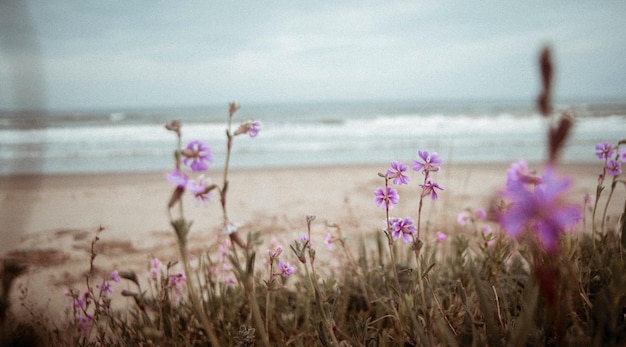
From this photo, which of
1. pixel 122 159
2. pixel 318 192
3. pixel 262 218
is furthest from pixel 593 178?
pixel 122 159

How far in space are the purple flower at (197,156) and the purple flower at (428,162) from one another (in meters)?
0.72

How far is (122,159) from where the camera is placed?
1143 centimetres

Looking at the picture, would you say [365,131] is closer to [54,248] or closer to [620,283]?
[54,248]

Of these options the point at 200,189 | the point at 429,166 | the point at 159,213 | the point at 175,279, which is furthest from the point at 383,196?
the point at 159,213

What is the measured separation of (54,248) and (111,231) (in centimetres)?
65

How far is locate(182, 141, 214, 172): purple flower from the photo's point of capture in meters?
0.97

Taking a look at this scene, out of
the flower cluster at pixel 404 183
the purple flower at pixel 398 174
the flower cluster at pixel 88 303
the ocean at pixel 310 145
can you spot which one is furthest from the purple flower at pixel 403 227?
the ocean at pixel 310 145

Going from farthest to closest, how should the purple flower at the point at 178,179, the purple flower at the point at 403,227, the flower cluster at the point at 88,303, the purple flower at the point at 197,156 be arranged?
the flower cluster at the point at 88,303, the purple flower at the point at 403,227, the purple flower at the point at 197,156, the purple flower at the point at 178,179

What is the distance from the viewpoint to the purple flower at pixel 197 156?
0.97 meters

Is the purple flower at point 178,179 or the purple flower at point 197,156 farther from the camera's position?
the purple flower at point 197,156

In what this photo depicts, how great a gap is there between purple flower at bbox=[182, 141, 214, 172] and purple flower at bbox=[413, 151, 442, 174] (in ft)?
2.36

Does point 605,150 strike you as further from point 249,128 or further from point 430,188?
point 249,128

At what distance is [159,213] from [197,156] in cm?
465

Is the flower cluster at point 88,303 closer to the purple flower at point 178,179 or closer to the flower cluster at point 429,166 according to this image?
the purple flower at point 178,179
